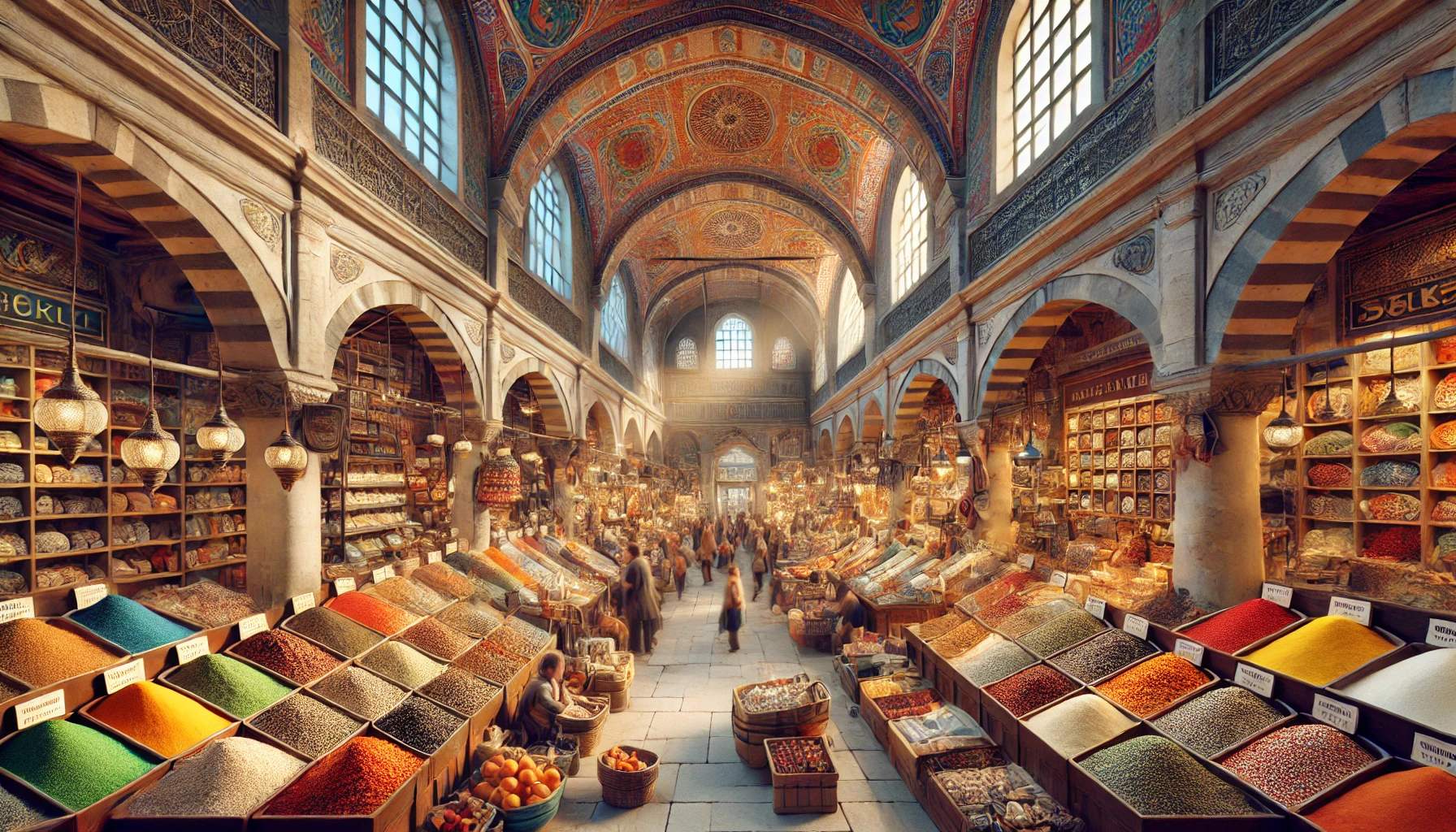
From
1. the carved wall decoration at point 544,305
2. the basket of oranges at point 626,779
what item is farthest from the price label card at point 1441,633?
the carved wall decoration at point 544,305

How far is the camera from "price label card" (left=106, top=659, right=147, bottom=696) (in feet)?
10.8

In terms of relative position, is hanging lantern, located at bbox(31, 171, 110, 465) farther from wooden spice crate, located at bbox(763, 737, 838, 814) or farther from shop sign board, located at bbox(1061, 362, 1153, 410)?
shop sign board, located at bbox(1061, 362, 1153, 410)

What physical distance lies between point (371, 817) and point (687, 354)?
901 inches

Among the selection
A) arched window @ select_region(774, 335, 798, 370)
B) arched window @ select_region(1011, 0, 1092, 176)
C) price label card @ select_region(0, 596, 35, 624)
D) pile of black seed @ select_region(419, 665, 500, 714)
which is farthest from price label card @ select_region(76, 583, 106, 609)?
arched window @ select_region(774, 335, 798, 370)

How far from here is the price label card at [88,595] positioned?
375cm

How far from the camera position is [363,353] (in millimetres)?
8594

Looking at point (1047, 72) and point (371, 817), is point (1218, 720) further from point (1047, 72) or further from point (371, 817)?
point (1047, 72)

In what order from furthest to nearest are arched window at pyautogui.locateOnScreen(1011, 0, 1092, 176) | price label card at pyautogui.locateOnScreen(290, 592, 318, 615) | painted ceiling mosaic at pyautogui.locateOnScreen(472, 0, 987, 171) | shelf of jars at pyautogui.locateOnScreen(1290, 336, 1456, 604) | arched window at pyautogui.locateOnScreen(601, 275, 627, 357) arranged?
arched window at pyautogui.locateOnScreen(601, 275, 627, 357) → painted ceiling mosaic at pyautogui.locateOnScreen(472, 0, 987, 171) → arched window at pyautogui.locateOnScreen(1011, 0, 1092, 176) → shelf of jars at pyautogui.locateOnScreen(1290, 336, 1456, 604) → price label card at pyautogui.locateOnScreen(290, 592, 318, 615)

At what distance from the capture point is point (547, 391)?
1133 centimetres

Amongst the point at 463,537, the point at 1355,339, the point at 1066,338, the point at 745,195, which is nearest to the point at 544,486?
the point at 463,537

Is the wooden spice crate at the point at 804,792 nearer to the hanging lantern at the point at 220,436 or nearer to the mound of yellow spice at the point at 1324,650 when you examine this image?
the mound of yellow spice at the point at 1324,650

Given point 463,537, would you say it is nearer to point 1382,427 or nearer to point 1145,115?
point 1145,115

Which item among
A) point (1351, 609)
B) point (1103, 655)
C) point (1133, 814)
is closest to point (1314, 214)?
point (1351, 609)

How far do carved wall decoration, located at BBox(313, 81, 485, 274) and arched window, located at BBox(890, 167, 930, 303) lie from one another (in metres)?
6.84
